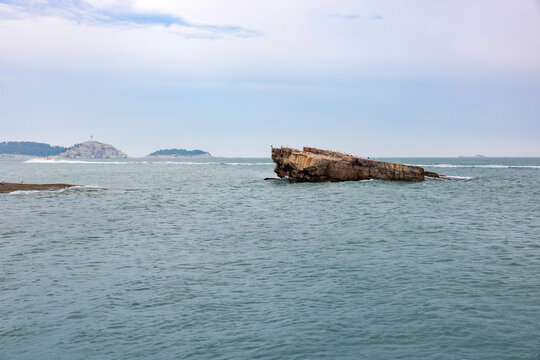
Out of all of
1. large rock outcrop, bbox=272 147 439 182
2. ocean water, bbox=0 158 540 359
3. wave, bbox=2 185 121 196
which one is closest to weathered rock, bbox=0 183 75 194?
wave, bbox=2 185 121 196

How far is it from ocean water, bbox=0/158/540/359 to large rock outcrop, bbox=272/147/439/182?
100 feet

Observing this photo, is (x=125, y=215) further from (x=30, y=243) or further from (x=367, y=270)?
(x=367, y=270)

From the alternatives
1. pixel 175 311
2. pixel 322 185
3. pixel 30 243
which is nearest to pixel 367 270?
pixel 175 311

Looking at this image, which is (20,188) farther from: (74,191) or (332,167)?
(332,167)

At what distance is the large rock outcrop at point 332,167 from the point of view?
69.3 metres

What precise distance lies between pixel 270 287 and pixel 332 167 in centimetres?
5284

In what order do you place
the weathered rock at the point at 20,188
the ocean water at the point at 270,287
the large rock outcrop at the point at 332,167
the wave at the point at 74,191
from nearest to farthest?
the ocean water at the point at 270,287
the wave at the point at 74,191
the weathered rock at the point at 20,188
the large rock outcrop at the point at 332,167

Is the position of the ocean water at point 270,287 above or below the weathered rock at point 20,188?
below

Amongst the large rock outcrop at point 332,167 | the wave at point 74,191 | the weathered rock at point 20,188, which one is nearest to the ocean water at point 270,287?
the wave at point 74,191

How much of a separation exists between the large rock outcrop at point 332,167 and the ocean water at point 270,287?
3056 centimetres

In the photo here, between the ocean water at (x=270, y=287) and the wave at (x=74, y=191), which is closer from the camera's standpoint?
the ocean water at (x=270, y=287)

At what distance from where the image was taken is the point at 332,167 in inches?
2776

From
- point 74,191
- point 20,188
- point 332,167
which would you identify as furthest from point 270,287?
point 332,167

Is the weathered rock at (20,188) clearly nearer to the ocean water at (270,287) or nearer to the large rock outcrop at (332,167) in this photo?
the ocean water at (270,287)
